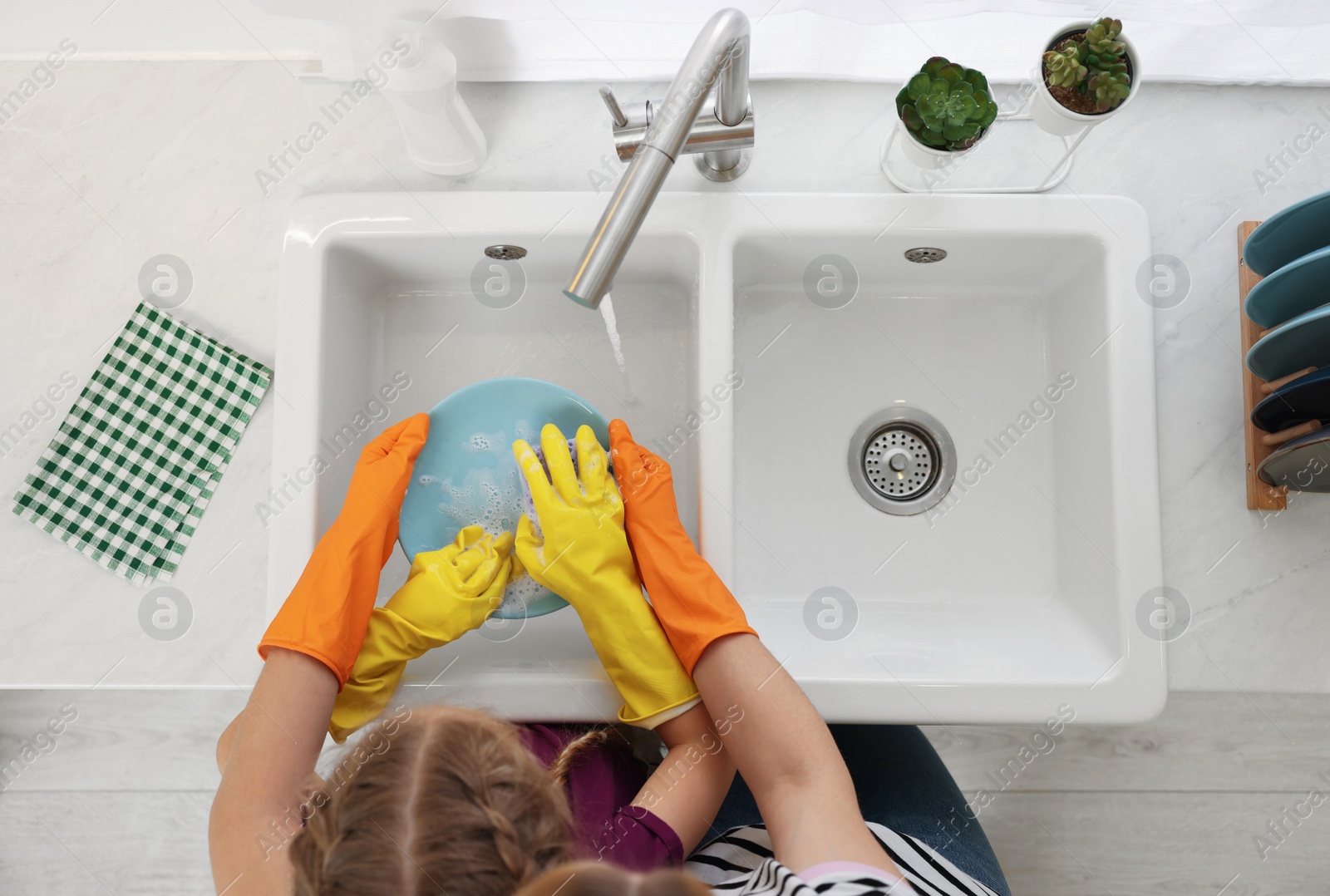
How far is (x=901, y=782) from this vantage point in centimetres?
88

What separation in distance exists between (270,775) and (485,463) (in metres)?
0.34

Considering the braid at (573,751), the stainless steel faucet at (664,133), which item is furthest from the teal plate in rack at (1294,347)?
the braid at (573,751)

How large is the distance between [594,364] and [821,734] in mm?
464

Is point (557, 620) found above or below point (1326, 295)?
below

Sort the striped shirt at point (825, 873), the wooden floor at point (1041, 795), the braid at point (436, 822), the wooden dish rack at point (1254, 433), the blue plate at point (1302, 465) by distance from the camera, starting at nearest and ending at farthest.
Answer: the braid at point (436, 822) → the striped shirt at point (825, 873) → the blue plate at point (1302, 465) → the wooden dish rack at point (1254, 433) → the wooden floor at point (1041, 795)

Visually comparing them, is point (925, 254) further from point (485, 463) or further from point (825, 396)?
point (485, 463)

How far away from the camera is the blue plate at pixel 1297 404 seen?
0.69 metres

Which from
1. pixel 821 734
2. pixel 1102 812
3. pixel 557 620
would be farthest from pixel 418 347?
pixel 1102 812

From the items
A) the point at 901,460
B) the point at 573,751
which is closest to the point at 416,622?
the point at 573,751

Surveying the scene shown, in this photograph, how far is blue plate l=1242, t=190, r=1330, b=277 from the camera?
0.69 meters

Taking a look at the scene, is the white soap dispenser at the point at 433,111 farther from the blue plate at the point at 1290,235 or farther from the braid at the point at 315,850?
the blue plate at the point at 1290,235

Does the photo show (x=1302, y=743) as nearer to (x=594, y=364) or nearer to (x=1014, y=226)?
(x=1014, y=226)

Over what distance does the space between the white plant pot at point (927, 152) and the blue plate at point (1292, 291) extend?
11.5 inches

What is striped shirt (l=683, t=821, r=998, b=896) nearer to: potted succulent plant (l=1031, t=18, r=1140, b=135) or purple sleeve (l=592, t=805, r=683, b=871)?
purple sleeve (l=592, t=805, r=683, b=871)
